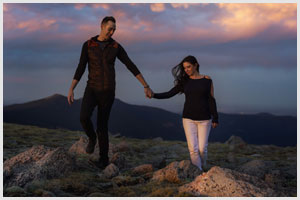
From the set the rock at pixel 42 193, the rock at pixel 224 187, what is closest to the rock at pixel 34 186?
the rock at pixel 42 193

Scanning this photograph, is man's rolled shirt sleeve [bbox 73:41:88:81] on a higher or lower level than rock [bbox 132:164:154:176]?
higher

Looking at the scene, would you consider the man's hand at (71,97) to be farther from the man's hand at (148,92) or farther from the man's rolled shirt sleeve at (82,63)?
the man's hand at (148,92)

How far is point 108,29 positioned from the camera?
26.4 ft

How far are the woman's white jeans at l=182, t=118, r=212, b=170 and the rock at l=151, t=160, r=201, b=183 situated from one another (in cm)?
27

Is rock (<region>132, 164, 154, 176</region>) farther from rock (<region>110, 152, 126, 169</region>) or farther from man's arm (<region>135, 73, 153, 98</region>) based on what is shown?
man's arm (<region>135, 73, 153, 98</region>)

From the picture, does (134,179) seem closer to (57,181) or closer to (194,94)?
(57,181)

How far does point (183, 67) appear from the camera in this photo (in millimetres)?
8516

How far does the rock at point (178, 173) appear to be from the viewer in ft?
25.2

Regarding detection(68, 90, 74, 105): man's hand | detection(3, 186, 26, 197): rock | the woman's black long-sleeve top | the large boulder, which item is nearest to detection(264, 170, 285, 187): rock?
the woman's black long-sleeve top

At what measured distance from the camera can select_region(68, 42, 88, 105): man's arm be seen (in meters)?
8.27

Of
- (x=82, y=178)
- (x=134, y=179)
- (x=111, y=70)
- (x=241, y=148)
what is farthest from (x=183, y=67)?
(x=241, y=148)

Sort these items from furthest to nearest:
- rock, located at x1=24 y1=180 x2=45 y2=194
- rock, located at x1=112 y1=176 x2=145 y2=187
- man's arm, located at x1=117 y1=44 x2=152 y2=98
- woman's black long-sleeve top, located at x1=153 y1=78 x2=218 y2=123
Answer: man's arm, located at x1=117 y1=44 x2=152 y2=98, woman's black long-sleeve top, located at x1=153 y1=78 x2=218 y2=123, rock, located at x1=112 y1=176 x2=145 y2=187, rock, located at x1=24 y1=180 x2=45 y2=194

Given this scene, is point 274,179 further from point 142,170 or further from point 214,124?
point 142,170

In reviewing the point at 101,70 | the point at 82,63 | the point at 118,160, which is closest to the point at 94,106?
the point at 101,70
